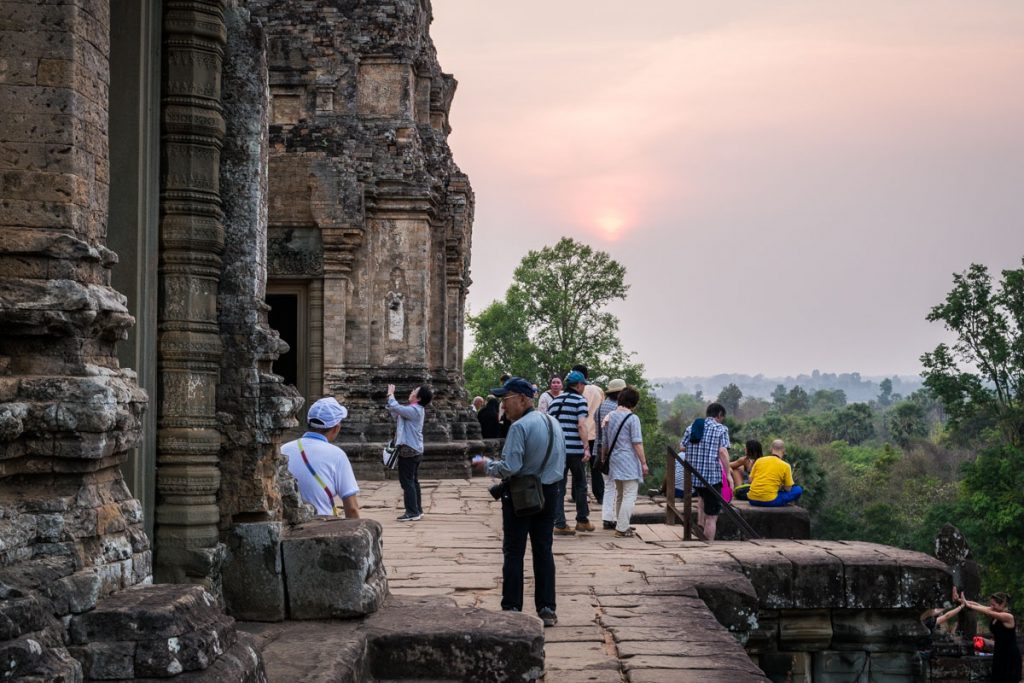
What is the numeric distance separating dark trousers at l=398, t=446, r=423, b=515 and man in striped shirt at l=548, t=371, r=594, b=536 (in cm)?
150

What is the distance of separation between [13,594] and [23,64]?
179 centimetres

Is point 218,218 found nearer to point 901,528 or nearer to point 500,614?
point 500,614

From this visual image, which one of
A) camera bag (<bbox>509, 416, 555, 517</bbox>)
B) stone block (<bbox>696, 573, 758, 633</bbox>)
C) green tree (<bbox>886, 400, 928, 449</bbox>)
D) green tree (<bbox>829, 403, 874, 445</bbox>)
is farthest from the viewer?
green tree (<bbox>829, 403, 874, 445</bbox>)

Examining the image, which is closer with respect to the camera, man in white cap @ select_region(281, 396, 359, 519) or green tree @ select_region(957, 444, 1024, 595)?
man in white cap @ select_region(281, 396, 359, 519)

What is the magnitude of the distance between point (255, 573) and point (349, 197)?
13.4 metres

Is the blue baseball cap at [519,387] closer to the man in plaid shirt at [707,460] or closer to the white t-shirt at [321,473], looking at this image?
the white t-shirt at [321,473]

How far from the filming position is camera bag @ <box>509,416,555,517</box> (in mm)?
6750

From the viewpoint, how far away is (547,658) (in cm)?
612

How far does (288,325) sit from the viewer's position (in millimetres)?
19672

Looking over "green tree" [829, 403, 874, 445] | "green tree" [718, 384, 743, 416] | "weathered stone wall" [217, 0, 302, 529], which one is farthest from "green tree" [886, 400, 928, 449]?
"weathered stone wall" [217, 0, 302, 529]

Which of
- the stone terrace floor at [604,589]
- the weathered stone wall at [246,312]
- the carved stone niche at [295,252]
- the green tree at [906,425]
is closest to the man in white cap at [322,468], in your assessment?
the weathered stone wall at [246,312]

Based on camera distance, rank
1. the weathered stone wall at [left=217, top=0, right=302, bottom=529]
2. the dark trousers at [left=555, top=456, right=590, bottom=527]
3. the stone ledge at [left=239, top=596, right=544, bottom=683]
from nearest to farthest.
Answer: the stone ledge at [left=239, top=596, right=544, bottom=683]
the weathered stone wall at [left=217, top=0, right=302, bottom=529]
the dark trousers at [left=555, top=456, right=590, bottom=527]

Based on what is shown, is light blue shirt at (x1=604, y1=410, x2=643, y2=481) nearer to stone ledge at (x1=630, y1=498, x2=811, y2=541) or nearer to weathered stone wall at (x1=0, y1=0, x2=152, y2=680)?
stone ledge at (x1=630, y1=498, x2=811, y2=541)

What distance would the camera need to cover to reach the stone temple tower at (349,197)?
61.5ft
